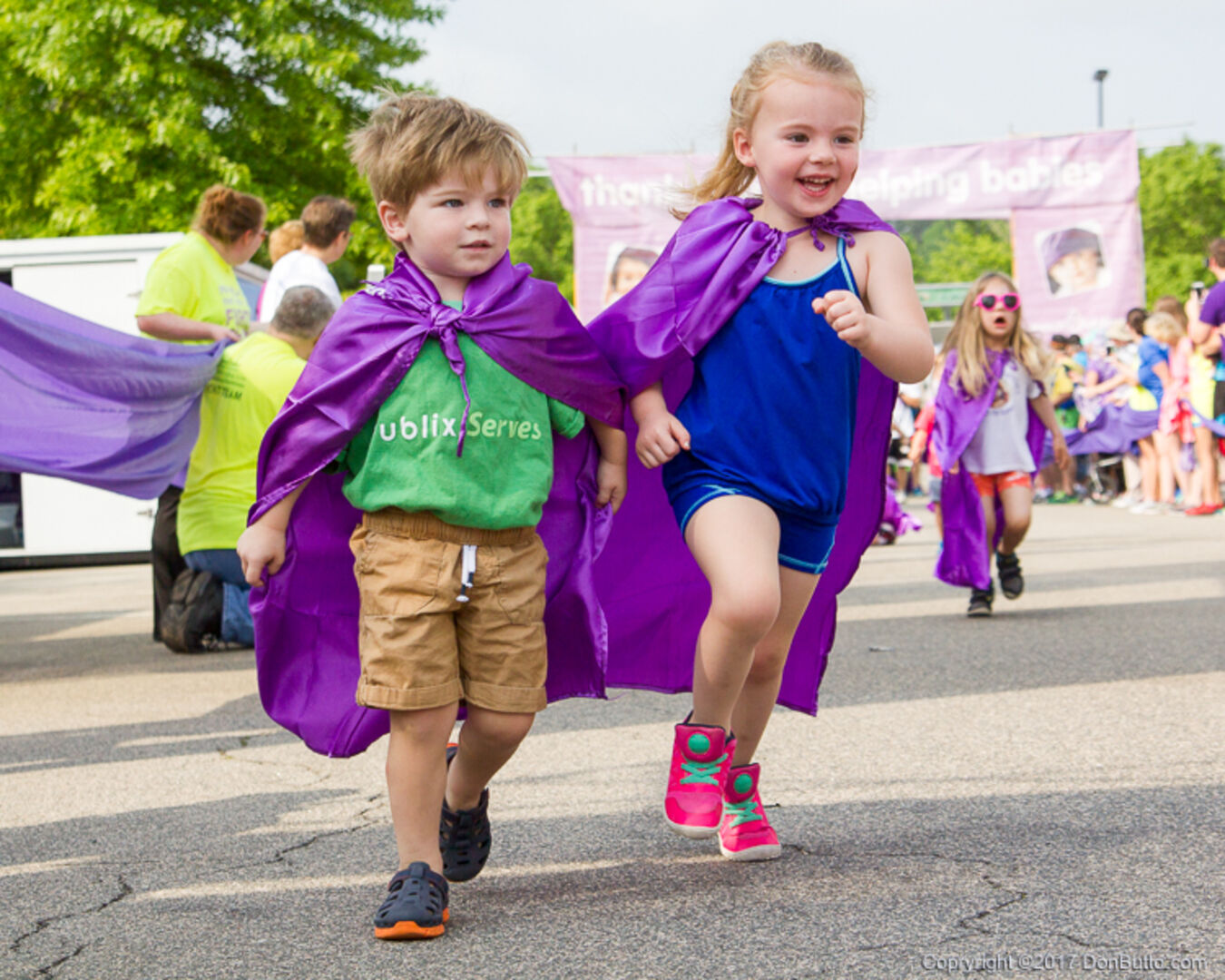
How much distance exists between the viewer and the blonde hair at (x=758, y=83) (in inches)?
133

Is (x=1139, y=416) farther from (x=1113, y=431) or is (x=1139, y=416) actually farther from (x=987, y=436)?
(x=987, y=436)

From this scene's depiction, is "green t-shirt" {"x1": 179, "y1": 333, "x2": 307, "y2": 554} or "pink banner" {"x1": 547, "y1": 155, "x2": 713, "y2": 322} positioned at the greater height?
"pink banner" {"x1": 547, "y1": 155, "x2": 713, "y2": 322}

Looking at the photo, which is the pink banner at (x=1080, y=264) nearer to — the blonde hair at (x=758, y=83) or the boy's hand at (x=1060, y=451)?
the boy's hand at (x=1060, y=451)

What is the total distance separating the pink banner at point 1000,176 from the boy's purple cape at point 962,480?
1211cm

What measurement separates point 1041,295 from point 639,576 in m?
17.5

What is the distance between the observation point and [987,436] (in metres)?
8.36

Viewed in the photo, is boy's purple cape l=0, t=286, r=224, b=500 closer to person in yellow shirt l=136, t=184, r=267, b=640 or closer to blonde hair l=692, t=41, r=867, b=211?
person in yellow shirt l=136, t=184, r=267, b=640

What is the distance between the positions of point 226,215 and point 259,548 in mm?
4713

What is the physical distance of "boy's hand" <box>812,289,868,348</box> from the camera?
3.07 meters

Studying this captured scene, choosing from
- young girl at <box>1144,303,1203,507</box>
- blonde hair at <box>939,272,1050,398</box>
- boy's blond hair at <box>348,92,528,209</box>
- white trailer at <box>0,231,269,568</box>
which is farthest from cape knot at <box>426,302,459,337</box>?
young girl at <box>1144,303,1203,507</box>

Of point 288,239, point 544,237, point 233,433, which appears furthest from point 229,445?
point 544,237

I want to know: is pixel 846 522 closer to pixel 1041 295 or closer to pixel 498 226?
pixel 498 226

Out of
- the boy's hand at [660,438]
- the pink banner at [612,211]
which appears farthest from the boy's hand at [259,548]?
the pink banner at [612,211]

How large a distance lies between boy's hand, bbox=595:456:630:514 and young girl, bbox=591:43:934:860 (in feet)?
0.24
